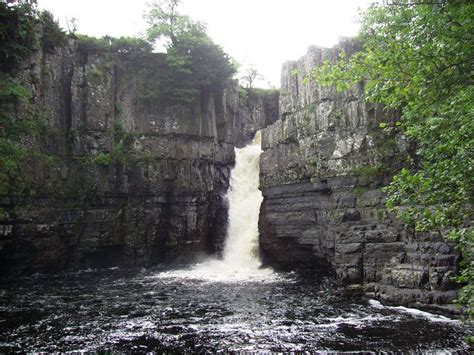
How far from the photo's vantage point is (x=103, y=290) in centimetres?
2058

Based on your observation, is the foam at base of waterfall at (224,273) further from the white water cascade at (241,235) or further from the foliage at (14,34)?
the foliage at (14,34)

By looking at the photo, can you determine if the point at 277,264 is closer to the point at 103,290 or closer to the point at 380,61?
the point at 103,290

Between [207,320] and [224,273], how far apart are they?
36.1 ft

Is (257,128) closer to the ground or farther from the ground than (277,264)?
farther from the ground

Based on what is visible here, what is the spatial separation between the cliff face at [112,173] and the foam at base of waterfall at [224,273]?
300 cm

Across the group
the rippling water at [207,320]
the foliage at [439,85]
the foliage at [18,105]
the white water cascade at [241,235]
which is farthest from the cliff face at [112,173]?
the foliage at [439,85]

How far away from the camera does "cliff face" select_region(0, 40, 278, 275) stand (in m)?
25.2

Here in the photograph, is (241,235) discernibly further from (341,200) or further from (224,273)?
(341,200)

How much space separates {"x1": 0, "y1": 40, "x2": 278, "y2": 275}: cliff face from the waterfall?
2.84ft

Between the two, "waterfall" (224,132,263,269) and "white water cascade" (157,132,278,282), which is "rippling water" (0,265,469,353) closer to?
"white water cascade" (157,132,278,282)

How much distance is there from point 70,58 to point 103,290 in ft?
56.7

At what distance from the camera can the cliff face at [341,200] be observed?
56.2 feet

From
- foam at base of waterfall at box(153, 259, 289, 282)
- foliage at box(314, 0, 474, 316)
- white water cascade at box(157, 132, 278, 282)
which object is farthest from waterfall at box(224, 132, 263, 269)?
foliage at box(314, 0, 474, 316)

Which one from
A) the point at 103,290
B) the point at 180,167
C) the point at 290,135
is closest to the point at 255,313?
the point at 103,290
